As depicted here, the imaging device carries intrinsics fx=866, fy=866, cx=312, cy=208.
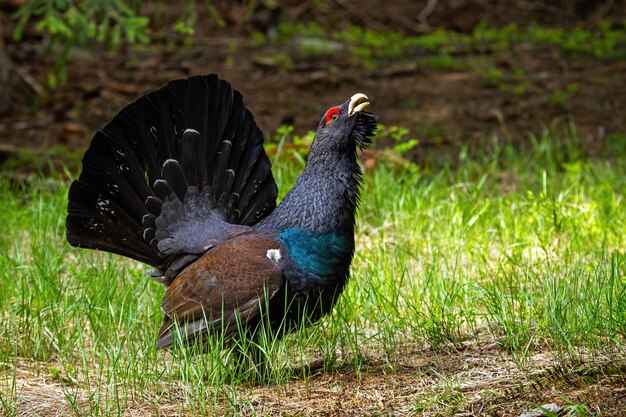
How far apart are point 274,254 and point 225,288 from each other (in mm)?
268

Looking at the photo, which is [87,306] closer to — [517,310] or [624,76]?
[517,310]

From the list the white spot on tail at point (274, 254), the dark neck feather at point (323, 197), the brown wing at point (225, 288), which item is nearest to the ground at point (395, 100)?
the brown wing at point (225, 288)

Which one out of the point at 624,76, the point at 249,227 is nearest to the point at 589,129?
the point at 624,76

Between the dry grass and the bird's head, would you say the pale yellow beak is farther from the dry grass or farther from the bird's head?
the dry grass

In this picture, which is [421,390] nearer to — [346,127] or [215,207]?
[346,127]

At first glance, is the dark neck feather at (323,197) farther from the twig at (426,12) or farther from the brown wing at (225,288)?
the twig at (426,12)

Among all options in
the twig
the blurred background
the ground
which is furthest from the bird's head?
the twig

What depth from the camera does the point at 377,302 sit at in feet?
14.1

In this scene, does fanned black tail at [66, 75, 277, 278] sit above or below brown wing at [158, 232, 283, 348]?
above

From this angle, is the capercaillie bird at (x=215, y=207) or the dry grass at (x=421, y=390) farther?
the capercaillie bird at (x=215, y=207)

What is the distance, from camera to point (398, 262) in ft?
16.5

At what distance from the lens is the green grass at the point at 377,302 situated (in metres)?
3.76

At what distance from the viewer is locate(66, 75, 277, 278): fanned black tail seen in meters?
4.44

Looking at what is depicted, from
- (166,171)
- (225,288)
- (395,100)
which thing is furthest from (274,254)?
(395,100)
